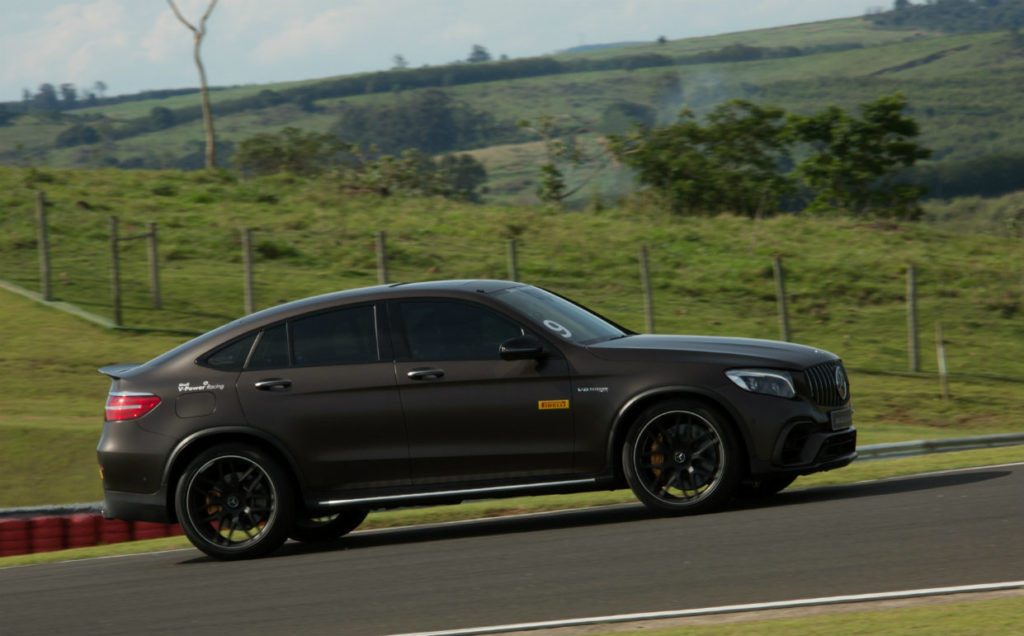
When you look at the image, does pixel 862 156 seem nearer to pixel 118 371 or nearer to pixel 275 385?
pixel 118 371

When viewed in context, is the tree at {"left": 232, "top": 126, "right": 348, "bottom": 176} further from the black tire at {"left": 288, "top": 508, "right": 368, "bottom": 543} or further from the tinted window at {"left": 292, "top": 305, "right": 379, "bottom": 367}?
the tinted window at {"left": 292, "top": 305, "right": 379, "bottom": 367}

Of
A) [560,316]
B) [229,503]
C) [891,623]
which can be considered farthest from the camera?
[560,316]

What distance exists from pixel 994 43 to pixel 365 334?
184 metres

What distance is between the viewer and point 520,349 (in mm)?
8883

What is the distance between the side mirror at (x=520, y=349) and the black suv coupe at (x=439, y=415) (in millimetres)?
25

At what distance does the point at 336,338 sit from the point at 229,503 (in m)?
1.33

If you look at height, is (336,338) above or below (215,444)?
above

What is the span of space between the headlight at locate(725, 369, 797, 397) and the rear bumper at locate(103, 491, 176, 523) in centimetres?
388

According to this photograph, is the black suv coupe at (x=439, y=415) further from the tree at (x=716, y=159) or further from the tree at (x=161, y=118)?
the tree at (x=161, y=118)

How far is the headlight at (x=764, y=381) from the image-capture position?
28.7 feet

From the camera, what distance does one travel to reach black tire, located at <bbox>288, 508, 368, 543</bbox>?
10.1 metres

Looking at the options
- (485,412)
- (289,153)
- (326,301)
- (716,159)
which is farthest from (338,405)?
(289,153)

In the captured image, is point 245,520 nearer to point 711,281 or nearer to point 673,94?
point 711,281

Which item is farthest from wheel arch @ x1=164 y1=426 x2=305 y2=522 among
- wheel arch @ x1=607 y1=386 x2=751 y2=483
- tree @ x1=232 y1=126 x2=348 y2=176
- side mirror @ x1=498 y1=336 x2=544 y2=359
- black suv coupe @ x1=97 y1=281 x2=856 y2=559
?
tree @ x1=232 y1=126 x2=348 y2=176
